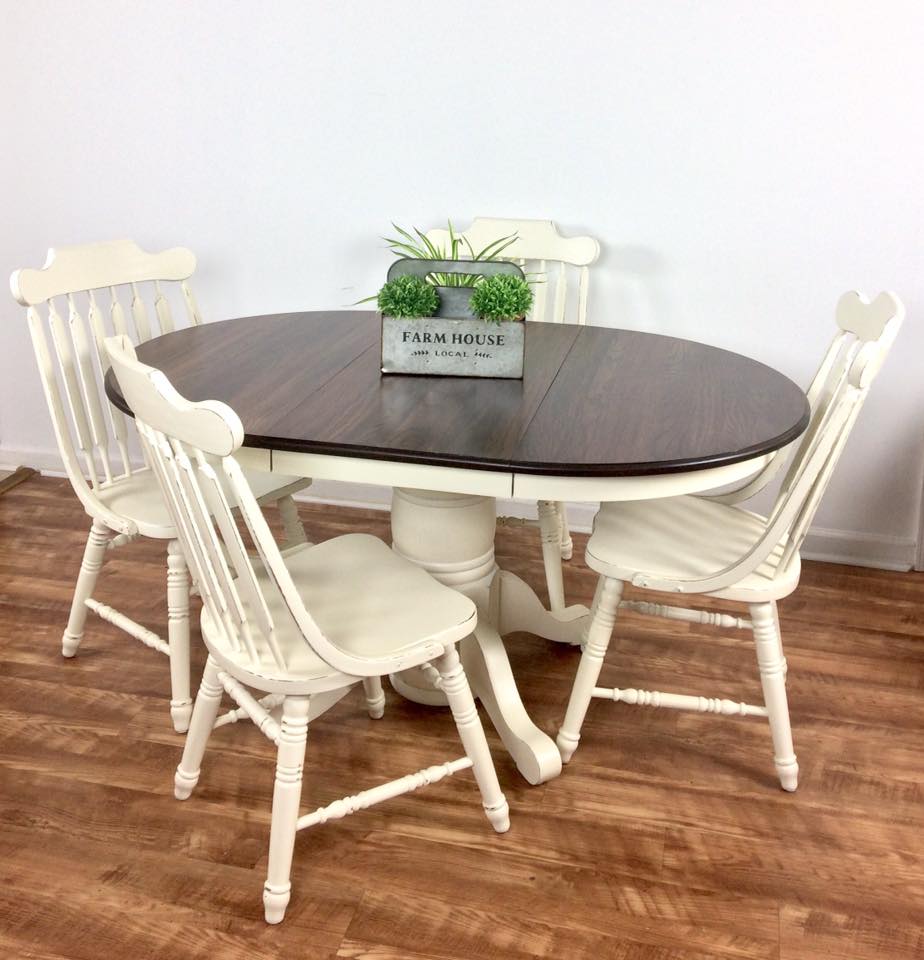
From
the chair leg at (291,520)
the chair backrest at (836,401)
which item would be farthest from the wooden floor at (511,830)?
the chair backrest at (836,401)

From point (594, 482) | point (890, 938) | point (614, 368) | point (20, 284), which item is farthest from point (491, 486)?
point (20, 284)

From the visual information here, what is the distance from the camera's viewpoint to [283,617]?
1.82 m

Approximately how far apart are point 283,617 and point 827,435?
0.96 metres

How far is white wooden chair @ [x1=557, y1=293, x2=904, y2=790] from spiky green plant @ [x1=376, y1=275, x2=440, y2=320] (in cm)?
56

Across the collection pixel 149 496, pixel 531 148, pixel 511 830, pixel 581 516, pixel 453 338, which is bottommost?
pixel 581 516

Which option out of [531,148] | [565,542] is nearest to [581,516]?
[565,542]

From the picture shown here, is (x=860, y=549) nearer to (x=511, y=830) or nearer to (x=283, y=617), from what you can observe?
(x=511, y=830)

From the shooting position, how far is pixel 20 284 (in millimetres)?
2252

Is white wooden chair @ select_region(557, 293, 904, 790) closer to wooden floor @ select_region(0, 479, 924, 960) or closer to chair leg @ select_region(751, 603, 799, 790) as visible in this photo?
chair leg @ select_region(751, 603, 799, 790)

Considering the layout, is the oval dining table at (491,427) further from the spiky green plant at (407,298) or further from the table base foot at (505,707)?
the spiky green plant at (407,298)

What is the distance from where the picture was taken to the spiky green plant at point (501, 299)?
1957 mm

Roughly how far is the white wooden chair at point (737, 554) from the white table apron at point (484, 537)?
4.6 inches

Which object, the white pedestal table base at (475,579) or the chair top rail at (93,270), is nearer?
the white pedestal table base at (475,579)

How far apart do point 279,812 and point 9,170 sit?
96.6 inches
